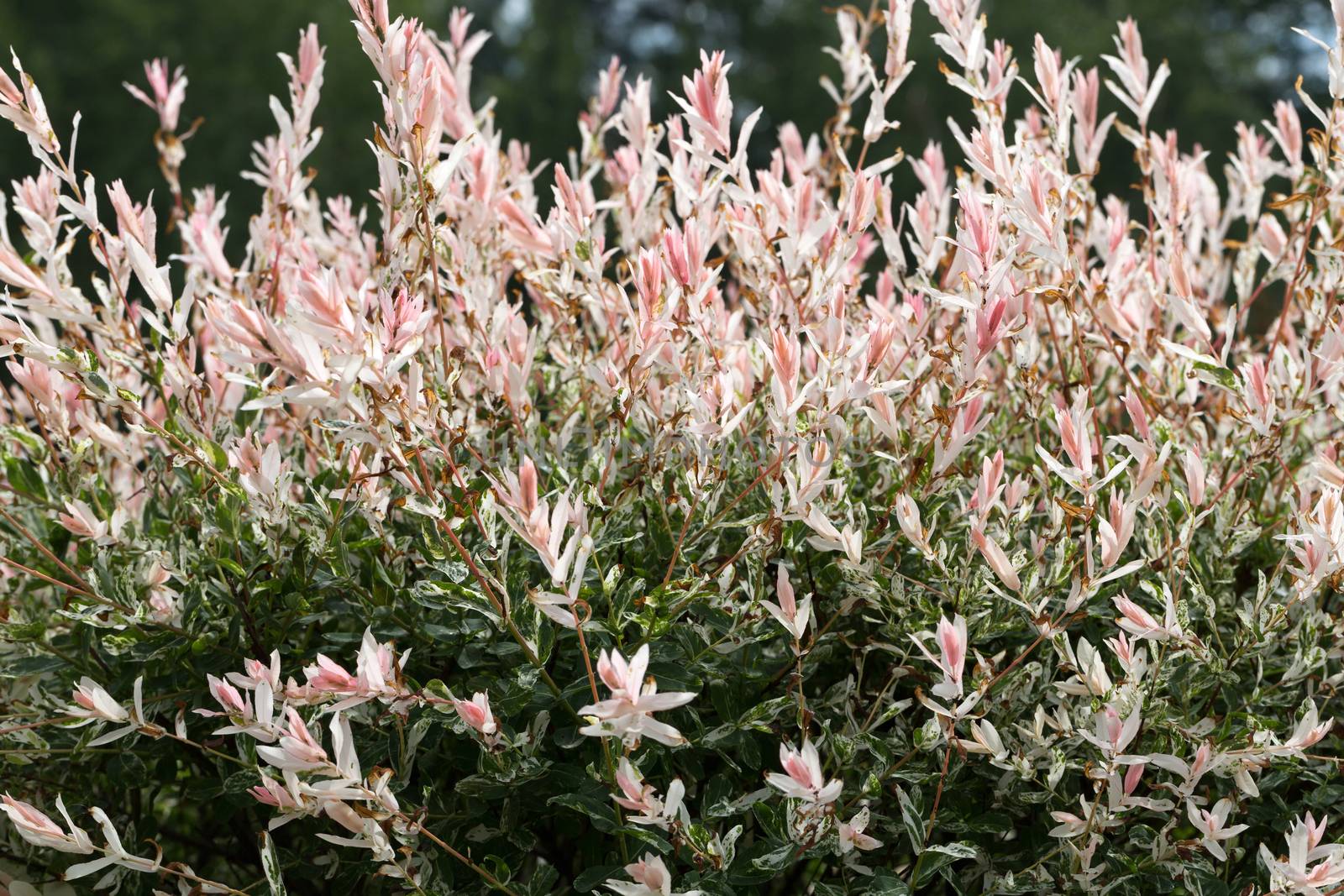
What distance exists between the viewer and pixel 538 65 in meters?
30.0

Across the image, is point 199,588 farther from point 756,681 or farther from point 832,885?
point 832,885

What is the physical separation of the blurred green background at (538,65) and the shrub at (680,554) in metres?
14.8

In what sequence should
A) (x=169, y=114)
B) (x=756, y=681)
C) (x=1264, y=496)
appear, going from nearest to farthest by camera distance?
(x=756, y=681) → (x=1264, y=496) → (x=169, y=114)

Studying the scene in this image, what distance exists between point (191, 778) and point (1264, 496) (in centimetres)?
192

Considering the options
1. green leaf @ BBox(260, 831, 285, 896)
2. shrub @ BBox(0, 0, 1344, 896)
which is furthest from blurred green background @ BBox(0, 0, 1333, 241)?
green leaf @ BBox(260, 831, 285, 896)

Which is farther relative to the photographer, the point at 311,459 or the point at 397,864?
the point at 311,459

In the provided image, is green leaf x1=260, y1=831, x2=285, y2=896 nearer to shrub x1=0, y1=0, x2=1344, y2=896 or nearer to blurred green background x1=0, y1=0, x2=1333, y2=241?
shrub x1=0, y1=0, x2=1344, y2=896

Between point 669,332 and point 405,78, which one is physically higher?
point 405,78

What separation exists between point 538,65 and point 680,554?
2975 centimetres

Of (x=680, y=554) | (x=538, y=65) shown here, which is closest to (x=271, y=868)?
(x=680, y=554)

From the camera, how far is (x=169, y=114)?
8.13 ft

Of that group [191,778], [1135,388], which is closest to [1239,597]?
[1135,388]

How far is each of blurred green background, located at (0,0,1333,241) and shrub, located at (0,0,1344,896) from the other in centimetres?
1482

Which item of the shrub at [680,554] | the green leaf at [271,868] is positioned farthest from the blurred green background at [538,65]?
the green leaf at [271,868]
